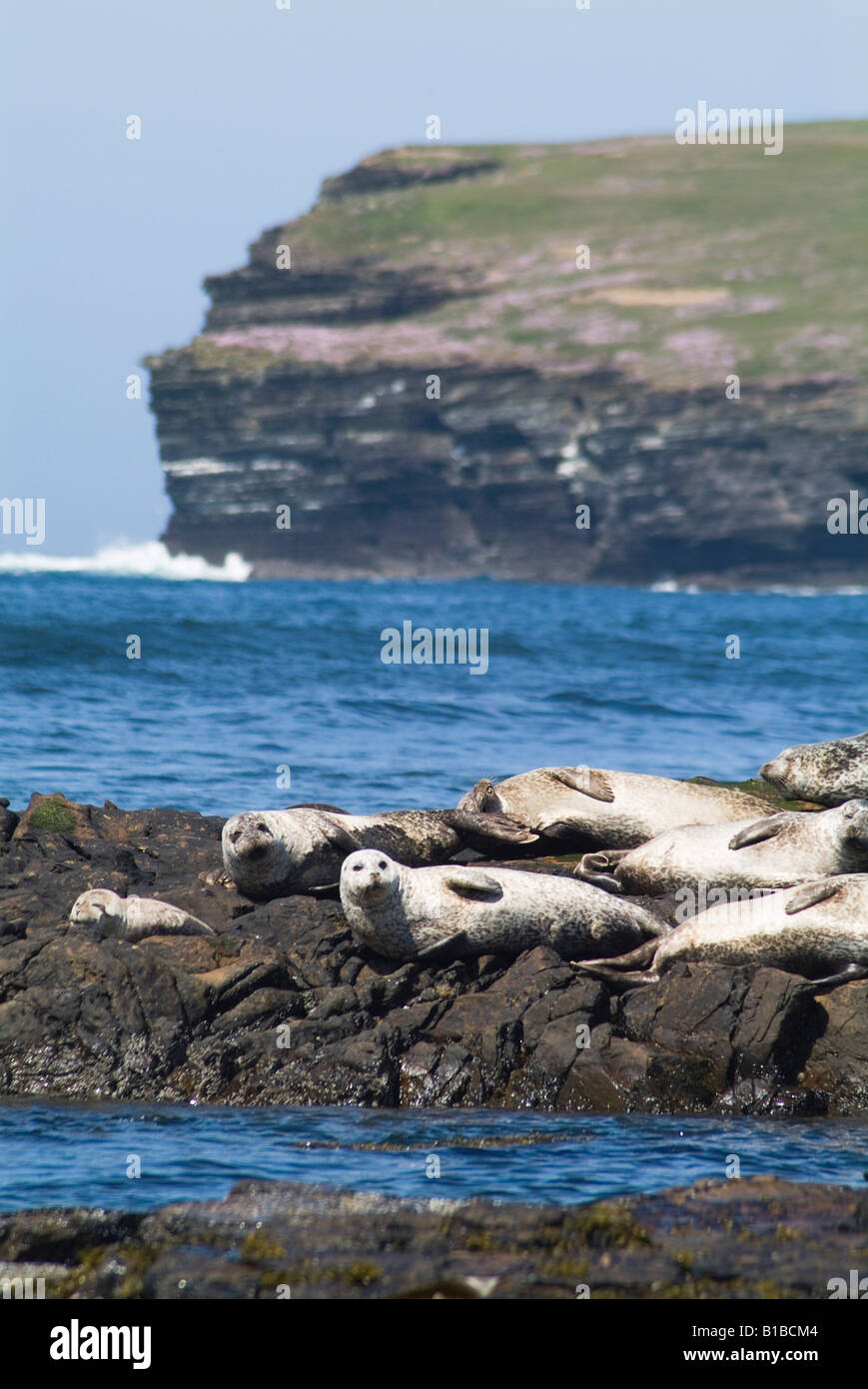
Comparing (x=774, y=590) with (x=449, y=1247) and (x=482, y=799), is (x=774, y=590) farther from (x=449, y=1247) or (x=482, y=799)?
(x=449, y=1247)

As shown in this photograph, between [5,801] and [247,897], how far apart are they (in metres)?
3.04

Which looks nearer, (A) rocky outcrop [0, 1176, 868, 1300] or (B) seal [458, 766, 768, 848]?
(A) rocky outcrop [0, 1176, 868, 1300]

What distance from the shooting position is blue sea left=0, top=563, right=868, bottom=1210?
6.78m

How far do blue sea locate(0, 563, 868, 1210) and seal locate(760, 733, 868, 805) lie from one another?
4542 mm

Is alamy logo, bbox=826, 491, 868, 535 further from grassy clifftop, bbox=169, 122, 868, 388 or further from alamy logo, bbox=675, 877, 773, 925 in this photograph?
alamy logo, bbox=675, 877, 773, 925

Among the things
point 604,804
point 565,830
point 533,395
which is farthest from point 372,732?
point 533,395

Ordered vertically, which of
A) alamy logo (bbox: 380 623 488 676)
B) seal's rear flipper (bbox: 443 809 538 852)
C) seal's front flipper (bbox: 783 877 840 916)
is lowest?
seal's front flipper (bbox: 783 877 840 916)

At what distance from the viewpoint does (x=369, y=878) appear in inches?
347

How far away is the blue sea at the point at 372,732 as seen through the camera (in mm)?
6781

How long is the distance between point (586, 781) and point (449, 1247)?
21.2ft

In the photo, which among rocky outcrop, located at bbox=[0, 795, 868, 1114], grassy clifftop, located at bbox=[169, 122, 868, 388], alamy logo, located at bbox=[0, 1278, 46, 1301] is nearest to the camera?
A: alamy logo, located at bbox=[0, 1278, 46, 1301]

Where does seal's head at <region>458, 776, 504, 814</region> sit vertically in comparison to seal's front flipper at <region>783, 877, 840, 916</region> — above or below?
above

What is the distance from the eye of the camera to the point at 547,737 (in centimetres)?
2216
